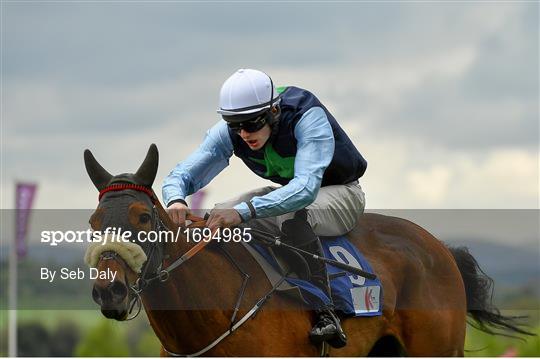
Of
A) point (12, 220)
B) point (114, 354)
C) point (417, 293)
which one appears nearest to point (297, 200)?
point (417, 293)

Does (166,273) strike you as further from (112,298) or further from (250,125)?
(250,125)

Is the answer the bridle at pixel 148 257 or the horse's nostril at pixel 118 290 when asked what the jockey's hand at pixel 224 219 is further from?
the horse's nostril at pixel 118 290

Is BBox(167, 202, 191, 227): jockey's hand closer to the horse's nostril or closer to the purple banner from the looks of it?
the horse's nostril

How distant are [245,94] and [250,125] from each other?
0.23 m

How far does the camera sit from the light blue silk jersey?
687 centimetres

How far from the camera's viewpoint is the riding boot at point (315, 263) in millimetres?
7086

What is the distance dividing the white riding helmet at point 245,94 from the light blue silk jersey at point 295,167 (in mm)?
351

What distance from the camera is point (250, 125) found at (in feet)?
23.1

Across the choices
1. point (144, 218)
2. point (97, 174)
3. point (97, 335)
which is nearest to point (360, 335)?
point (144, 218)

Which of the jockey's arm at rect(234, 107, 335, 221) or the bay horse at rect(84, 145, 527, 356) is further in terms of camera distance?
the jockey's arm at rect(234, 107, 335, 221)

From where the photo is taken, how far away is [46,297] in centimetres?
931

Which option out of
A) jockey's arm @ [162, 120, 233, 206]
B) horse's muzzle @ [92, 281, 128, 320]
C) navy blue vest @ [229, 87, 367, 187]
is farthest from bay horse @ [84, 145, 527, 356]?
jockey's arm @ [162, 120, 233, 206]

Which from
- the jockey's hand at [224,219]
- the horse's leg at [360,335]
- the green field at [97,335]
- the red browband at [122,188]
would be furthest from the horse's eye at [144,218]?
the green field at [97,335]

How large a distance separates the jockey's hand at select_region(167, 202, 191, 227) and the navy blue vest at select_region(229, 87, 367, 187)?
28.4 inches
